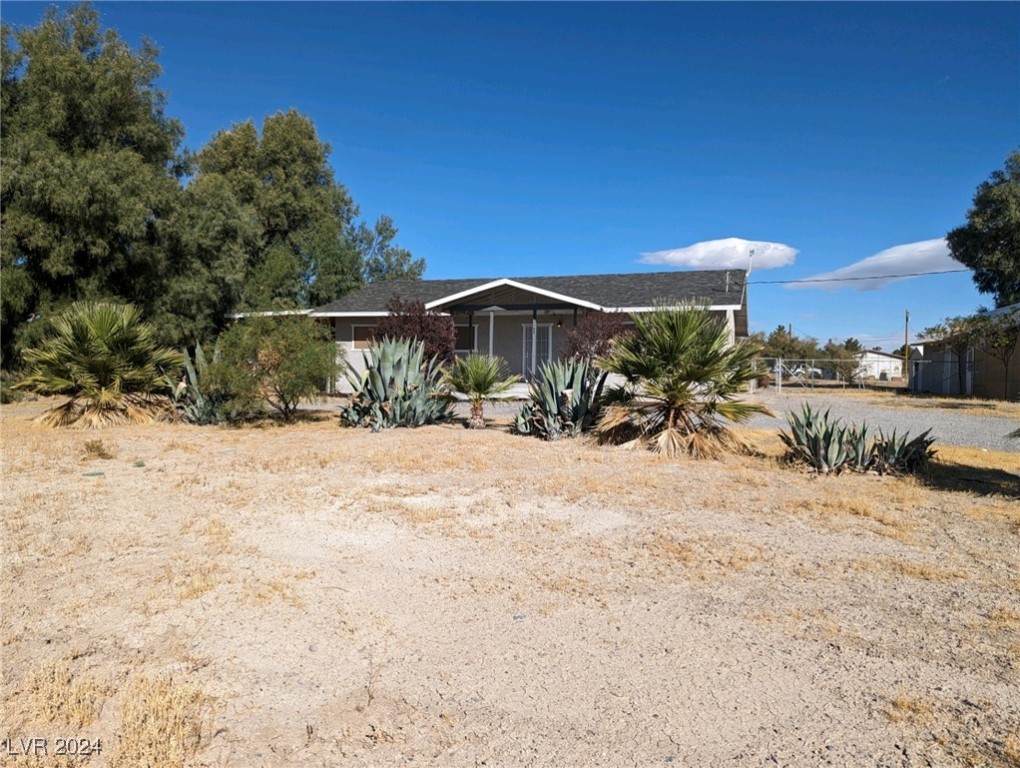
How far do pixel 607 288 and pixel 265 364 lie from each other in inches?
587

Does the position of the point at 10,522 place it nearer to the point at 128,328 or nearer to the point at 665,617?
the point at 665,617

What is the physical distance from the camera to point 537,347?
25297mm

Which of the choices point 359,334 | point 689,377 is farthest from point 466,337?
point 689,377

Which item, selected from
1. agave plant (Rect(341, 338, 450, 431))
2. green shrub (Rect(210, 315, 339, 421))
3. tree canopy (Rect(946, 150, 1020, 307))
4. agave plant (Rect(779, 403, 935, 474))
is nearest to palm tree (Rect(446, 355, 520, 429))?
agave plant (Rect(341, 338, 450, 431))

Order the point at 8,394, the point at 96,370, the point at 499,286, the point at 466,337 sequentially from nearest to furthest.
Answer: the point at 96,370
the point at 8,394
the point at 499,286
the point at 466,337

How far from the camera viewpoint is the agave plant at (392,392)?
42.2ft

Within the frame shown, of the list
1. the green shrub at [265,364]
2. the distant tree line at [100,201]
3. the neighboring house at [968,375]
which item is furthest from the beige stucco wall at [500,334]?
the neighboring house at [968,375]

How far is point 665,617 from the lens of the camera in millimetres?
3891

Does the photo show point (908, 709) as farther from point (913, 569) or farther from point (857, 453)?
point (857, 453)

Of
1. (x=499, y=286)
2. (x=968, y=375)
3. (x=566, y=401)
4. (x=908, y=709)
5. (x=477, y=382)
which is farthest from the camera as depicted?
(x=968, y=375)

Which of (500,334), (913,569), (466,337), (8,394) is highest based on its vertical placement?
(500,334)

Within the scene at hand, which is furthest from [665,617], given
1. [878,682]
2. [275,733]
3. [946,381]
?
[946,381]

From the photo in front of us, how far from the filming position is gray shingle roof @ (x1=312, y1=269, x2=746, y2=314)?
73.3 feet

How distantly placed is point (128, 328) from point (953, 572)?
45.7 ft
